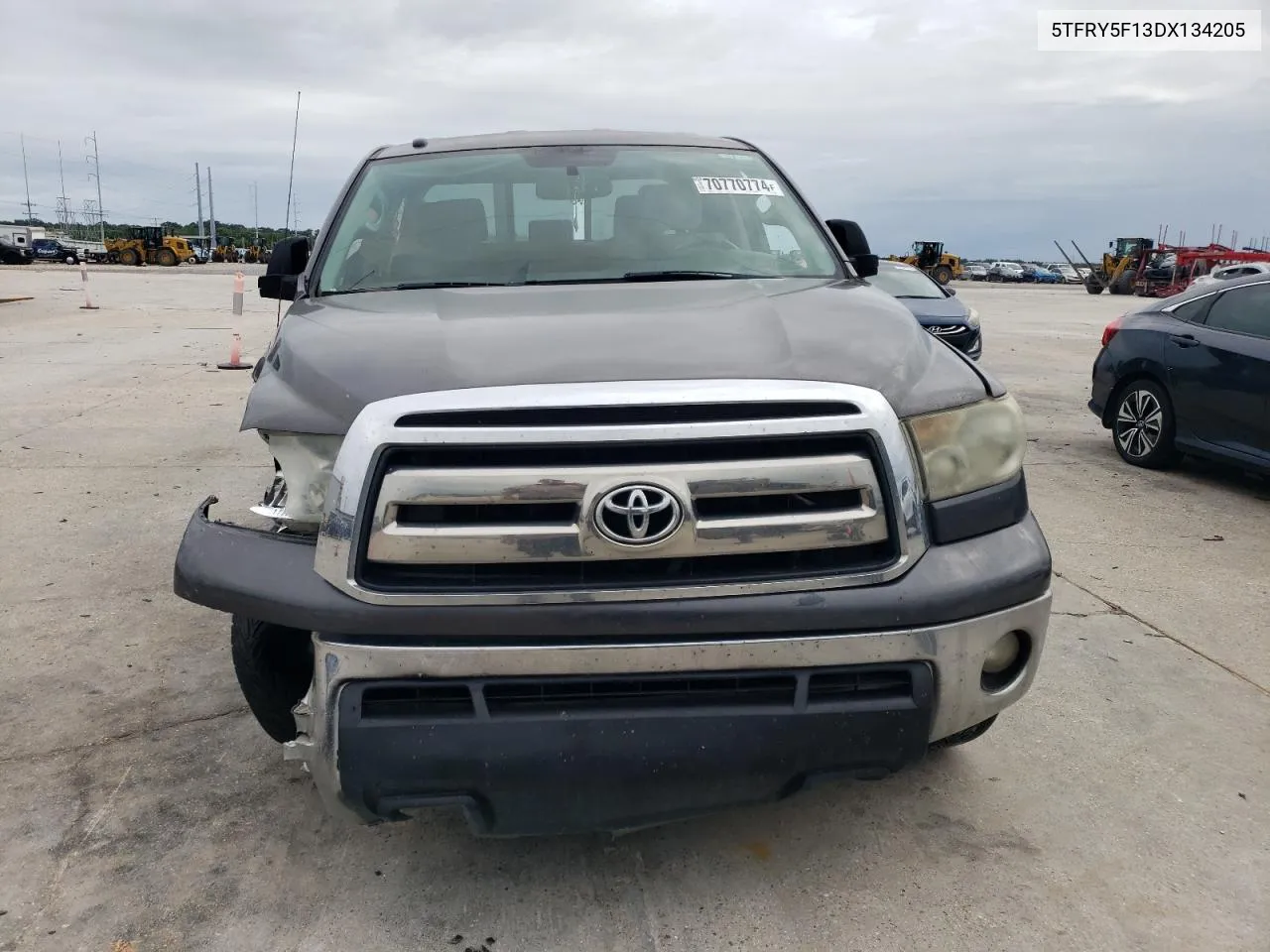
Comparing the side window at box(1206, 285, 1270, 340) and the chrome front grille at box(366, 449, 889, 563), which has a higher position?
the side window at box(1206, 285, 1270, 340)

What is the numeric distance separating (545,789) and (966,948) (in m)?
1.02

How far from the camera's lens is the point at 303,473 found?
7.41ft

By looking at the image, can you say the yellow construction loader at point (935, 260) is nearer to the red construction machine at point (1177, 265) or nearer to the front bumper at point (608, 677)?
the red construction machine at point (1177, 265)

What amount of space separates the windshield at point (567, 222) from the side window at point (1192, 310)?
15.5 feet

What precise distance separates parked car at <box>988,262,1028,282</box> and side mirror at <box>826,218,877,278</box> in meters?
69.3

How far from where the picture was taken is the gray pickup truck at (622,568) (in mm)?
2049

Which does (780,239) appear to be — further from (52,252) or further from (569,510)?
(52,252)

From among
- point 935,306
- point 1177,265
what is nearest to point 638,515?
point 935,306

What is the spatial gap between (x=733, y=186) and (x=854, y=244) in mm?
653

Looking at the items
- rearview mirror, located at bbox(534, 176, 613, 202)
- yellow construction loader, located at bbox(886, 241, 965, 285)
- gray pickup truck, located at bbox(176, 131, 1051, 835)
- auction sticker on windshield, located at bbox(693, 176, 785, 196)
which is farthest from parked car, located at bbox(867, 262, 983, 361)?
yellow construction loader, located at bbox(886, 241, 965, 285)

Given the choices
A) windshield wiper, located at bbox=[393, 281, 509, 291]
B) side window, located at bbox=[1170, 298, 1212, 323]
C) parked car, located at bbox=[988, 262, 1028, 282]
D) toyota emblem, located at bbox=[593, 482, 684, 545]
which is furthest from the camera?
parked car, located at bbox=[988, 262, 1028, 282]

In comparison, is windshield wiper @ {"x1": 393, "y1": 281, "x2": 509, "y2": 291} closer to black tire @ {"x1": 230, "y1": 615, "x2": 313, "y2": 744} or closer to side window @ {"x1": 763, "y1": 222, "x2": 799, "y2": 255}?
side window @ {"x1": 763, "y1": 222, "x2": 799, "y2": 255}

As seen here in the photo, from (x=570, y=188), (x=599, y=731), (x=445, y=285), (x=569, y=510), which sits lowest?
(x=599, y=731)

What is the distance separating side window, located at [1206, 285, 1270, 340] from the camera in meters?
6.66
